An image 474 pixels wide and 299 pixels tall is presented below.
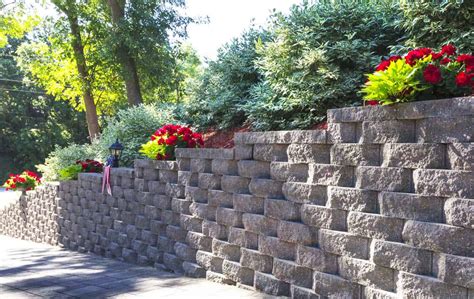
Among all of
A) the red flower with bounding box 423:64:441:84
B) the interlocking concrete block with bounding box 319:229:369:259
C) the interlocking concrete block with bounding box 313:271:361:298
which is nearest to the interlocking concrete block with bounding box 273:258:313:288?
the interlocking concrete block with bounding box 313:271:361:298

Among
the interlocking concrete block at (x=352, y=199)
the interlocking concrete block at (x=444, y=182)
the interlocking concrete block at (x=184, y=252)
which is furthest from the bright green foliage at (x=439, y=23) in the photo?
the interlocking concrete block at (x=184, y=252)

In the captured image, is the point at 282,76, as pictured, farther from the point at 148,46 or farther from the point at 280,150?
the point at 148,46

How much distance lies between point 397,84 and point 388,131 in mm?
349

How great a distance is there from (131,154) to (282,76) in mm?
3849

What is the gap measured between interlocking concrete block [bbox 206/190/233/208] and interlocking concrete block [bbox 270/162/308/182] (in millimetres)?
831

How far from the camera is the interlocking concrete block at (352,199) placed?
396 cm

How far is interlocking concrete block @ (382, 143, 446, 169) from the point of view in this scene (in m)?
3.46

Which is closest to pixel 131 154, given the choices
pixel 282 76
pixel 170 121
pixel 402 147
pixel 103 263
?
pixel 170 121

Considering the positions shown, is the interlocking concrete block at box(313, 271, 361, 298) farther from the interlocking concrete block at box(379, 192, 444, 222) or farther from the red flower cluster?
the red flower cluster

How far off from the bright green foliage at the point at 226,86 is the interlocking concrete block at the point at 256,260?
118 inches

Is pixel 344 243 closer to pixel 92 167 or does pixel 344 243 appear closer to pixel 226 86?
pixel 226 86

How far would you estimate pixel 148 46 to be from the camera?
12.4 metres

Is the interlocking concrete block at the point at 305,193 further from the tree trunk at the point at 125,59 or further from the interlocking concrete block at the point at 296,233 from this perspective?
the tree trunk at the point at 125,59

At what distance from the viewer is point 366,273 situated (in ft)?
13.0
